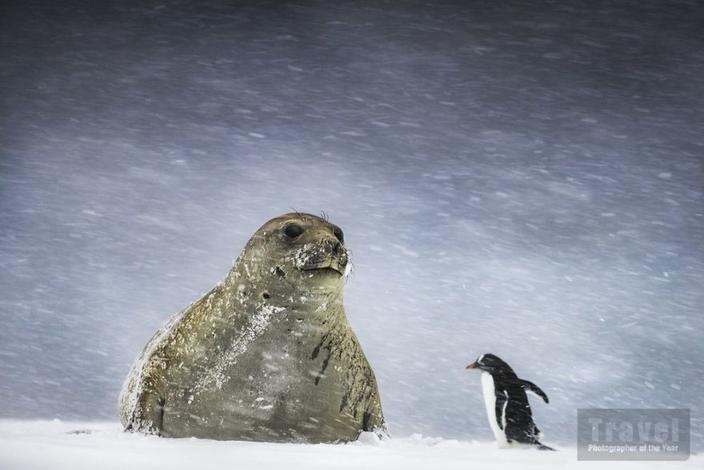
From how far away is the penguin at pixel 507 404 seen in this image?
2.99m

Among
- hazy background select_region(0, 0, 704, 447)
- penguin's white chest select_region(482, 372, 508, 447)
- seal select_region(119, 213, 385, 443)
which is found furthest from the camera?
hazy background select_region(0, 0, 704, 447)

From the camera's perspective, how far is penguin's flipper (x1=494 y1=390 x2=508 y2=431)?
308cm

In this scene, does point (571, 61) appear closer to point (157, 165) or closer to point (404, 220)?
point (404, 220)

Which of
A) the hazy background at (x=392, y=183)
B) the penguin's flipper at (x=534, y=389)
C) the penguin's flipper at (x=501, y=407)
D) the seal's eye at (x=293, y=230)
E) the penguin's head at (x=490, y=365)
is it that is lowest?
the penguin's flipper at (x=501, y=407)

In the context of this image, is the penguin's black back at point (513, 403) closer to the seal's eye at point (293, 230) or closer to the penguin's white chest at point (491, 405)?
the penguin's white chest at point (491, 405)

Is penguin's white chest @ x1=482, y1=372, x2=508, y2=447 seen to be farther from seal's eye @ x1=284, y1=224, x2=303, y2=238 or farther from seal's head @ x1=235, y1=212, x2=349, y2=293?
seal's eye @ x1=284, y1=224, x2=303, y2=238

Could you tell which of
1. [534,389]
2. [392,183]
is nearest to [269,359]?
[534,389]

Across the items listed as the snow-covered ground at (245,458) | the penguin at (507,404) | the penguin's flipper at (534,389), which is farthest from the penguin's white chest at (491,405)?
the snow-covered ground at (245,458)

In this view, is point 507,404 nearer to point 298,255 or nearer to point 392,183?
point 298,255

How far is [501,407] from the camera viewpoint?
3162 millimetres

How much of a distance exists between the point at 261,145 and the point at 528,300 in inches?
103

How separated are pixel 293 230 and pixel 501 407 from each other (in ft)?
3.54

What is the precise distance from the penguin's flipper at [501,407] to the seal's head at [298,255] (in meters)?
0.79

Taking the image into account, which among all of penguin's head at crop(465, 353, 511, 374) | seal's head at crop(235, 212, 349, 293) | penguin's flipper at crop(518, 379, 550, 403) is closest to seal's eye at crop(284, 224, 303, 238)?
seal's head at crop(235, 212, 349, 293)
